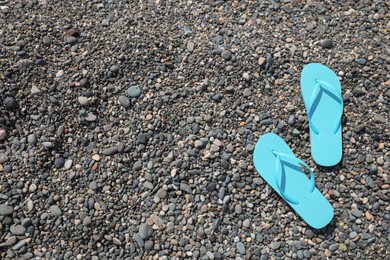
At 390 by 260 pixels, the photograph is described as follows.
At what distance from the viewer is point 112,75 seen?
203 centimetres

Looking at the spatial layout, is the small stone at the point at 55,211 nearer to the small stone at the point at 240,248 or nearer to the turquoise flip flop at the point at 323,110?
the small stone at the point at 240,248

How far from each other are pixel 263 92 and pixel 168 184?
514 mm

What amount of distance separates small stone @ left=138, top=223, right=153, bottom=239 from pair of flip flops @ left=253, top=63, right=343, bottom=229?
435mm

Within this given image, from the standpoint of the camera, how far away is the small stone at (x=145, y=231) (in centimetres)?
178

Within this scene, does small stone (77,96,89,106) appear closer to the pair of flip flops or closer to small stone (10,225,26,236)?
small stone (10,225,26,236)

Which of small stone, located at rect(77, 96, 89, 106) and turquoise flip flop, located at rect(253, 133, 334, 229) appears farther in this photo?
small stone, located at rect(77, 96, 89, 106)

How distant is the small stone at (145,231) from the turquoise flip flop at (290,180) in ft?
1.43

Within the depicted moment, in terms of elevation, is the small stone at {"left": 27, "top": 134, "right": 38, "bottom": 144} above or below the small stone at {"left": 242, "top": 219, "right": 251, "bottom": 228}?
above

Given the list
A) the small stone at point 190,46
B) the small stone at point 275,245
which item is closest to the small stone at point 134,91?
the small stone at point 190,46

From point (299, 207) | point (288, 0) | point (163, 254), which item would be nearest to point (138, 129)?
point (163, 254)

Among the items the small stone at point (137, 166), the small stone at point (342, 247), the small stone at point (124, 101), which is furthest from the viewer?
the small stone at point (124, 101)

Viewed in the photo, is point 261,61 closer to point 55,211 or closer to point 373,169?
point 373,169

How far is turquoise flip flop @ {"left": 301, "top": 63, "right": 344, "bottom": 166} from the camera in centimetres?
188

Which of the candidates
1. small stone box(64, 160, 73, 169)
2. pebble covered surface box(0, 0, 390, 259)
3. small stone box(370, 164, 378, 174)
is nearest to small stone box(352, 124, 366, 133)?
pebble covered surface box(0, 0, 390, 259)
